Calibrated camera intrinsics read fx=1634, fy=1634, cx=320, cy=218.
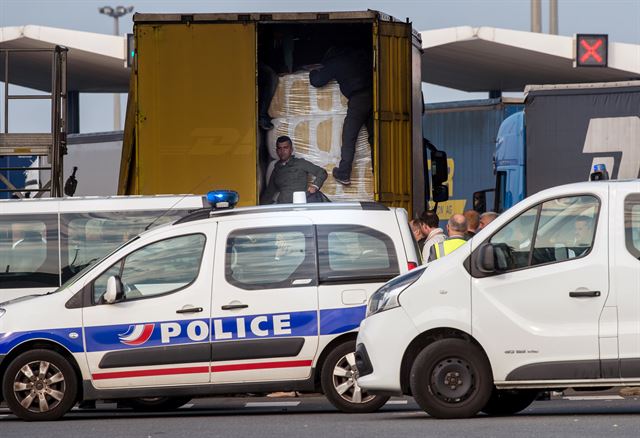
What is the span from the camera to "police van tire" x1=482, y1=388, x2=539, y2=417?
12531mm

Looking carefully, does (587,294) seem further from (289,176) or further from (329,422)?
(289,176)

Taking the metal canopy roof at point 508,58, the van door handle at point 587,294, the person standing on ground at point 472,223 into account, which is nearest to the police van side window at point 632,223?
the van door handle at point 587,294

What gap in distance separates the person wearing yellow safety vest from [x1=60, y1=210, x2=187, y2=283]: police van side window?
2.58m

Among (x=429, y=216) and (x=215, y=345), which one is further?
(x=429, y=216)

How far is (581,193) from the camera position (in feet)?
38.4

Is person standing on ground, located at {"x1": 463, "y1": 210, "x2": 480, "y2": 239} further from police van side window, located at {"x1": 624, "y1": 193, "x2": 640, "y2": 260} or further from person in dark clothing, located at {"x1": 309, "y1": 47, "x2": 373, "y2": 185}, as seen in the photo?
police van side window, located at {"x1": 624, "y1": 193, "x2": 640, "y2": 260}

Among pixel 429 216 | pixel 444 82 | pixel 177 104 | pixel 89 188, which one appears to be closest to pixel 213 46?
pixel 177 104

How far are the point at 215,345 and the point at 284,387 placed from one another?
64cm

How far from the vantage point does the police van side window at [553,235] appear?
11578mm

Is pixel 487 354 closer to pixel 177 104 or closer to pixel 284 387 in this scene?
pixel 284 387

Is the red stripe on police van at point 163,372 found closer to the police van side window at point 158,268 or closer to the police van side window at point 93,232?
the police van side window at point 158,268

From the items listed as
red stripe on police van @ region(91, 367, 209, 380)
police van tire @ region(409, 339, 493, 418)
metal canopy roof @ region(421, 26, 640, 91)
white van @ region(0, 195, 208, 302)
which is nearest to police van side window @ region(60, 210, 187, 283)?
white van @ region(0, 195, 208, 302)

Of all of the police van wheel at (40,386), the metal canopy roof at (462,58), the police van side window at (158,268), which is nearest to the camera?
the police van wheel at (40,386)

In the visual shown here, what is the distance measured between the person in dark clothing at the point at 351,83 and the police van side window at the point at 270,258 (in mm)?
3846
